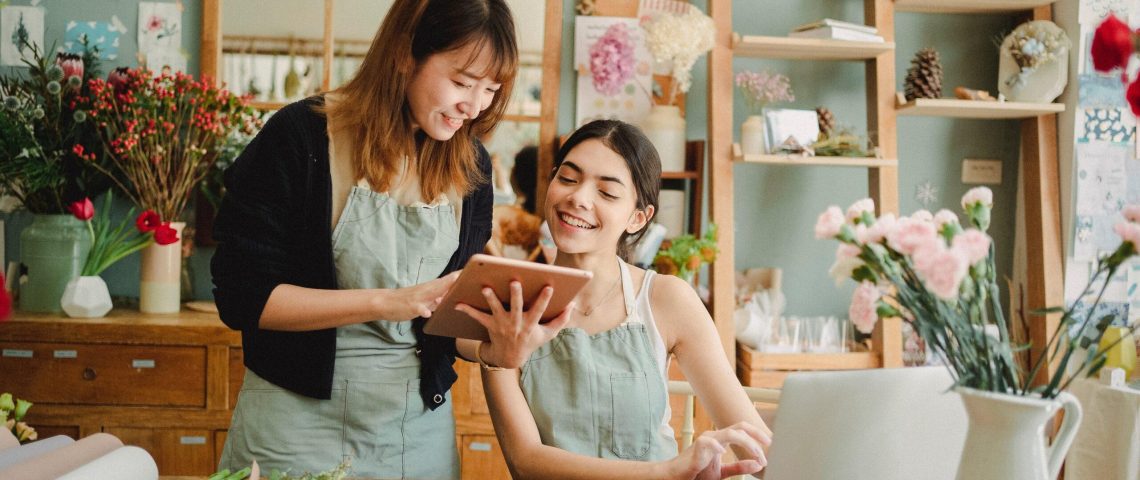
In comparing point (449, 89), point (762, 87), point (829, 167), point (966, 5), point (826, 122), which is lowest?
point (449, 89)

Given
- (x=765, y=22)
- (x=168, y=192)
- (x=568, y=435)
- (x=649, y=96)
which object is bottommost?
(x=568, y=435)

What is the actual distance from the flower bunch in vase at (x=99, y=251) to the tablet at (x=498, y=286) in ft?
6.27

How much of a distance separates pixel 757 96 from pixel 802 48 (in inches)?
8.8

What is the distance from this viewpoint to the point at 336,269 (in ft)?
5.10

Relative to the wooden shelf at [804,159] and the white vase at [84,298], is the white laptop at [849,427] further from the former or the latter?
the white vase at [84,298]

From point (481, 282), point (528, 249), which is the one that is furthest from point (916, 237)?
point (528, 249)

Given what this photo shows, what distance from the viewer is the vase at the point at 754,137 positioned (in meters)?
3.19

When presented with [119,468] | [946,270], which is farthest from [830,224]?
[119,468]

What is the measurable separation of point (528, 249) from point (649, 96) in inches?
28.6

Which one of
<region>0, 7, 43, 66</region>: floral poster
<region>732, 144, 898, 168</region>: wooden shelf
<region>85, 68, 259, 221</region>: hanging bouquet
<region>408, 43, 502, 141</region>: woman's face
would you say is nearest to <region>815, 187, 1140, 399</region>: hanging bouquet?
<region>408, 43, 502, 141</region>: woman's face

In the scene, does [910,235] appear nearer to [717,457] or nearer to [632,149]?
[717,457]

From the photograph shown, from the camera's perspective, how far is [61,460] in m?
1.04

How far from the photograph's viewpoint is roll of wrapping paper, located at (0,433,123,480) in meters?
0.98

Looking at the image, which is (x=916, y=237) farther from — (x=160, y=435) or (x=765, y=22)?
(x=765, y=22)
